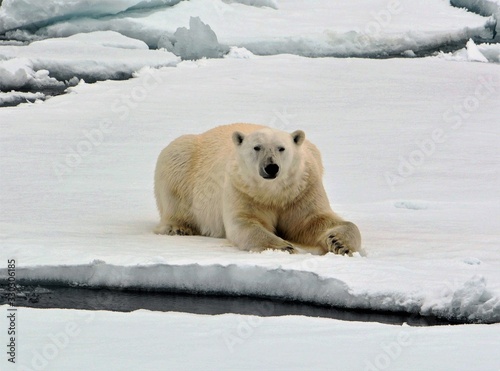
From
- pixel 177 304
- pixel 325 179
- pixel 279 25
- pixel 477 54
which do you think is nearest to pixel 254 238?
pixel 177 304

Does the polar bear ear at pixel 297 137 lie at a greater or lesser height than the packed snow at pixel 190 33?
lesser

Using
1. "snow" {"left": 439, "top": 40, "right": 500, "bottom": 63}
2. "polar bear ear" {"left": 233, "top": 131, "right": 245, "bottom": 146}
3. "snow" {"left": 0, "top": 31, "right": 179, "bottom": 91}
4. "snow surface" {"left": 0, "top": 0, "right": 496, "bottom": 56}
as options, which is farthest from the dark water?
"snow surface" {"left": 0, "top": 0, "right": 496, "bottom": 56}

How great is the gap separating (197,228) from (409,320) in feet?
7.27

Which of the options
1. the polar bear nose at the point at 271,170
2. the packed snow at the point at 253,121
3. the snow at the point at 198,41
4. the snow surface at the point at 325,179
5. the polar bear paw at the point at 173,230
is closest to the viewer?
the packed snow at the point at 253,121

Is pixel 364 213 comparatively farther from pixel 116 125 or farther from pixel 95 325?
pixel 116 125

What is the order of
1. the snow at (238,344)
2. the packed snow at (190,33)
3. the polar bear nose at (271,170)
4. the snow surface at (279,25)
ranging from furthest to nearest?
the snow surface at (279,25) < the packed snow at (190,33) < the polar bear nose at (271,170) < the snow at (238,344)

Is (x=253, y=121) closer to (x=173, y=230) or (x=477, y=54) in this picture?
(x=173, y=230)

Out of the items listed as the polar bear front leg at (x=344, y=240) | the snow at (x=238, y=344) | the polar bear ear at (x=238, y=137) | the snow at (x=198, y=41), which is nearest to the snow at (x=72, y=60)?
the snow at (x=198, y=41)

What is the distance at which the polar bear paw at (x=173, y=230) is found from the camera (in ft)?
17.4

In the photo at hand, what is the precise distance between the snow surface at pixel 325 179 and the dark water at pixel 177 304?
0.06m

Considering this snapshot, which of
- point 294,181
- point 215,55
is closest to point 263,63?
point 215,55

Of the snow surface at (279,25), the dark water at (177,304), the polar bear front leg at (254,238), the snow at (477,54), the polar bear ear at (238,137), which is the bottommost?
the dark water at (177,304)

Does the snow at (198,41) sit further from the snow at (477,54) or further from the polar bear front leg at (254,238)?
the polar bear front leg at (254,238)

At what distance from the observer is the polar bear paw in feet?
17.4
